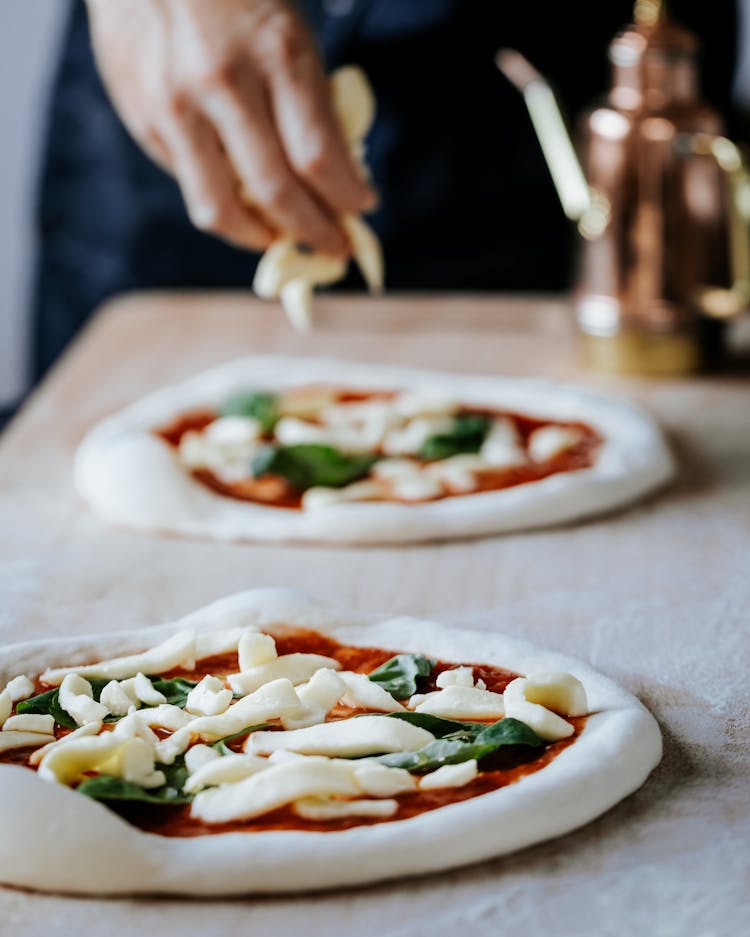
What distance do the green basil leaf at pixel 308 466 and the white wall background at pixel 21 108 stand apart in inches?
83.4

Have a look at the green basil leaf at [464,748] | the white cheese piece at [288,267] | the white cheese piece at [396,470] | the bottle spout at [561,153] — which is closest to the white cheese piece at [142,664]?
the green basil leaf at [464,748]

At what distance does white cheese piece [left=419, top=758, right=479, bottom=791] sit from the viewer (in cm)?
108

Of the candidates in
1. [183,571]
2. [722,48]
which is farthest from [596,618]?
[722,48]

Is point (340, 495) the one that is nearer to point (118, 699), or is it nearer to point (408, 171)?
point (118, 699)

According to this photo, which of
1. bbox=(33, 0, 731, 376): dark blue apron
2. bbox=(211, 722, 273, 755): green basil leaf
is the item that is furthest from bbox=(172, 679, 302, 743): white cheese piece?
bbox=(33, 0, 731, 376): dark blue apron

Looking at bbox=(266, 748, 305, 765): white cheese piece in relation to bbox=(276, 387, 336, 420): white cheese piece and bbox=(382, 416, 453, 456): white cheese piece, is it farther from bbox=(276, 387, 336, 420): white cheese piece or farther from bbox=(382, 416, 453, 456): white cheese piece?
bbox=(276, 387, 336, 420): white cheese piece

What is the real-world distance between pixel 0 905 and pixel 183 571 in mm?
660

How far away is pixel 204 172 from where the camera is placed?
5.79 feet

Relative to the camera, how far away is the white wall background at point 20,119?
388 cm

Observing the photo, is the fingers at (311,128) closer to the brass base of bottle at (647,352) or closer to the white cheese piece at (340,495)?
the white cheese piece at (340,495)

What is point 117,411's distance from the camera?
221cm

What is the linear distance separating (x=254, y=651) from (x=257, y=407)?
2.60 feet

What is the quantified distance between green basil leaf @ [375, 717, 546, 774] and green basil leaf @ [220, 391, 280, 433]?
91 cm

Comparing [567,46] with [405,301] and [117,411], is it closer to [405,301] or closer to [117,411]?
[405,301]
